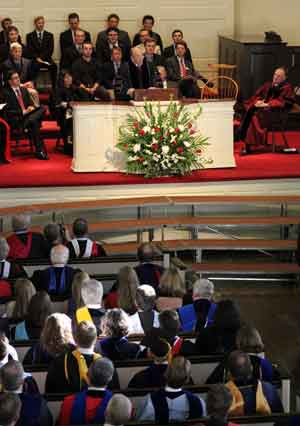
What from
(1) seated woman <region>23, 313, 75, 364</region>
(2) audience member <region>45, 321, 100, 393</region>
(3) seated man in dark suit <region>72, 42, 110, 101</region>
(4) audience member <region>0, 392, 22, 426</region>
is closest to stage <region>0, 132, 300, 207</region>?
(3) seated man in dark suit <region>72, 42, 110, 101</region>

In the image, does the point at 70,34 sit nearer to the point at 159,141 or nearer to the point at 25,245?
the point at 159,141

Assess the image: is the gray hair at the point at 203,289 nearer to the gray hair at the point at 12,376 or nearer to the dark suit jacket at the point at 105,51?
the gray hair at the point at 12,376

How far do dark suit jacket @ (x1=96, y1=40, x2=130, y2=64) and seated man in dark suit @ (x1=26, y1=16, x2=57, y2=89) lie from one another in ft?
2.61

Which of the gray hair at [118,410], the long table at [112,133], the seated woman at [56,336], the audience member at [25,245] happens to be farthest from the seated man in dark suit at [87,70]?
the gray hair at [118,410]

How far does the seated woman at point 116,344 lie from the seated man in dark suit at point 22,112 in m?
7.63

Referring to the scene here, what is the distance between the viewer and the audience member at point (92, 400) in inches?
242

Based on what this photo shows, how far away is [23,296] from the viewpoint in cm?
779

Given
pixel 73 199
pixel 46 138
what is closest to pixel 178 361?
pixel 73 199

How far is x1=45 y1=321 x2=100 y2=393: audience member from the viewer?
670cm

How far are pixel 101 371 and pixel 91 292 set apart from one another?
60.0 inches

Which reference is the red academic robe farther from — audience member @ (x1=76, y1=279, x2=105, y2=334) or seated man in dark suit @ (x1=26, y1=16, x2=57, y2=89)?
audience member @ (x1=76, y1=279, x2=105, y2=334)

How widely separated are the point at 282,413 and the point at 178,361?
0.71 meters

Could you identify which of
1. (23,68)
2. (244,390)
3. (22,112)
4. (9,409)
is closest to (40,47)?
(23,68)

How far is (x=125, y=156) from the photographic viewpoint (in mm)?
13602
